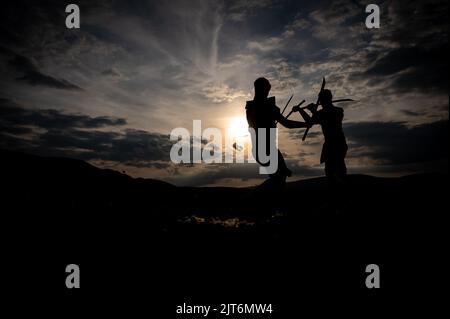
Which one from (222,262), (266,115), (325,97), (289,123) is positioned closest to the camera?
(222,262)

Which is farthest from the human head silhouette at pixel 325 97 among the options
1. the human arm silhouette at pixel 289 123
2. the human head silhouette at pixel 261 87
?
the human head silhouette at pixel 261 87

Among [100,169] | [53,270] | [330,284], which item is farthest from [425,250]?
[100,169]

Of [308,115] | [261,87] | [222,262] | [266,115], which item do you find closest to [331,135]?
[308,115]

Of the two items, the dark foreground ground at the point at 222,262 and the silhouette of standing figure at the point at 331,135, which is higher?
the silhouette of standing figure at the point at 331,135

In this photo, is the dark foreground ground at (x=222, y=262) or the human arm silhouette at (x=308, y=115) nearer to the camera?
the dark foreground ground at (x=222, y=262)

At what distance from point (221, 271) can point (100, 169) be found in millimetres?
19188

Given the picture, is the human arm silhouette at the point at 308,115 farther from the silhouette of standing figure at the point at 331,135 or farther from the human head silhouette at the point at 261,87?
the human head silhouette at the point at 261,87

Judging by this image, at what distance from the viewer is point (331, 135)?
9148mm

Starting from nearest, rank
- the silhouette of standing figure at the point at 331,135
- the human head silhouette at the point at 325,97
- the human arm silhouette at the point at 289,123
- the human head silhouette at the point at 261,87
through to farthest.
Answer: the human head silhouette at the point at 261,87, the human arm silhouette at the point at 289,123, the silhouette of standing figure at the point at 331,135, the human head silhouette at the point at 325,97

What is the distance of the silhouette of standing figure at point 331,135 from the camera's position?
9000 mm

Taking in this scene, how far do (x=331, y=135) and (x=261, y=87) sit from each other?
3.05 metres

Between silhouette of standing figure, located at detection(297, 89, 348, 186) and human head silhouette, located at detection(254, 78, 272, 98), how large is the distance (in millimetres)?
2105

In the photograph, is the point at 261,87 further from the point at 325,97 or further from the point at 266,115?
the point at 325,97
